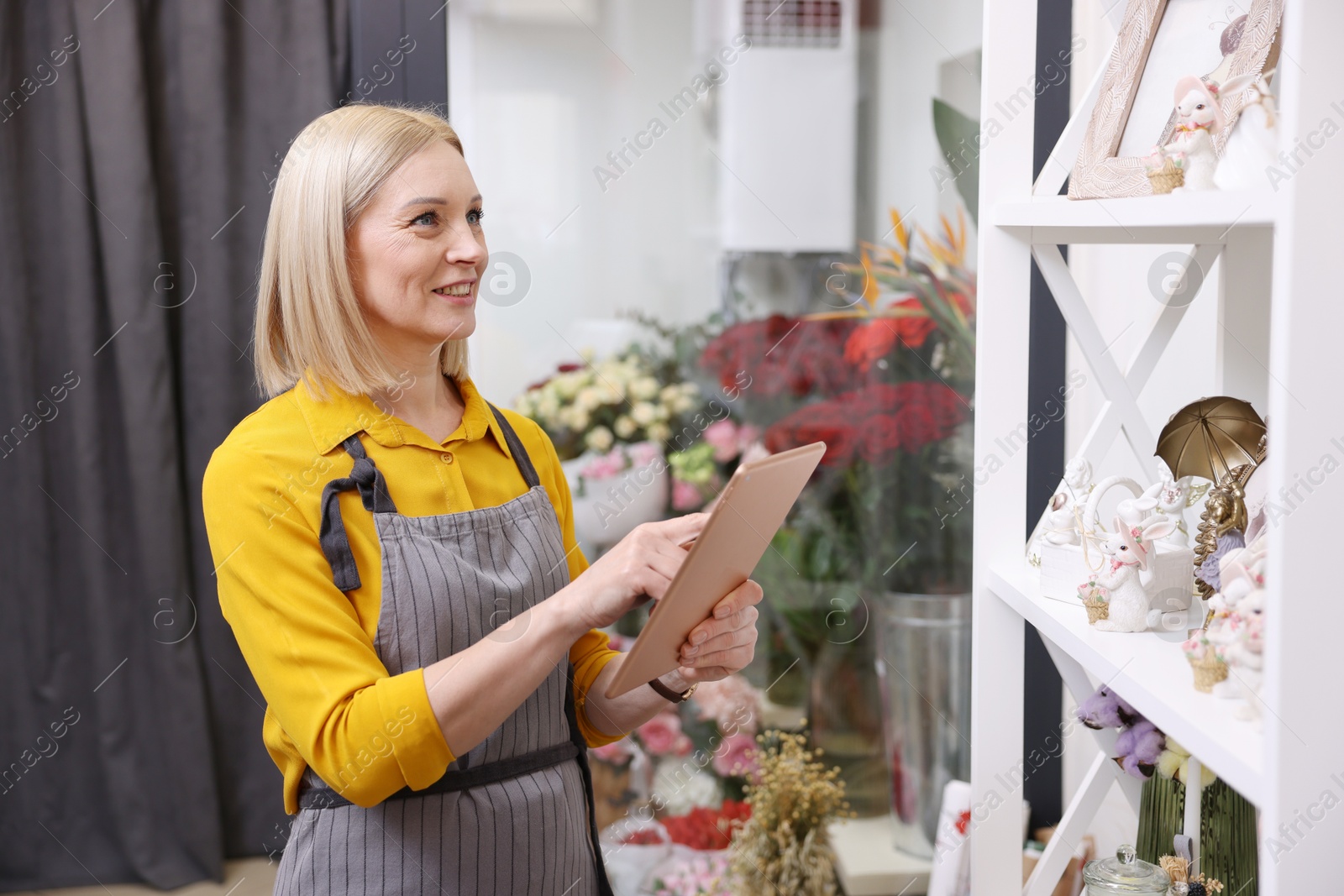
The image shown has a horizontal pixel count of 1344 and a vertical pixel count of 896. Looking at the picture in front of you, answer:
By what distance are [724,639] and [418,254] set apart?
53 centimetres

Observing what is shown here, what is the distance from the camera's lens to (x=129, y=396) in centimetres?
205

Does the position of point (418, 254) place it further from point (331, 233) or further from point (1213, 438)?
point (1213, 438)

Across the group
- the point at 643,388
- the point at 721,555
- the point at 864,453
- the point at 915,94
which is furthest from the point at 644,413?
the point at 721,555

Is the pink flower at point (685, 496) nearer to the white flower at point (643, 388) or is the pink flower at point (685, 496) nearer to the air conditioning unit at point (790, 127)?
the white flower at point (643, 388)

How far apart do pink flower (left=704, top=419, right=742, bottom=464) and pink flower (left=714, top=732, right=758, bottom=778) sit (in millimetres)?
528

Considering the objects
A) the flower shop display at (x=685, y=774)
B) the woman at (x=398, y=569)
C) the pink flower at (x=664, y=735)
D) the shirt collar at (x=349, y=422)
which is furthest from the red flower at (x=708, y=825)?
the shirt collar at (x=349, y=422)

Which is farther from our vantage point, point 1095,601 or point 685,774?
point 685,774

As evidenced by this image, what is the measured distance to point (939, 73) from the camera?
200cm

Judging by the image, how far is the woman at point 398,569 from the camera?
1.02 meters

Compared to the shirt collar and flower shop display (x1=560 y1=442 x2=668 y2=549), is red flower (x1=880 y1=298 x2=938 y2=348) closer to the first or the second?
flower shop display (x1=560 y1=442 x2=668 y2=549)

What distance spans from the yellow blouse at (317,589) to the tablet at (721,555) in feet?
0.71

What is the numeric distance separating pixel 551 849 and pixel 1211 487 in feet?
2.58

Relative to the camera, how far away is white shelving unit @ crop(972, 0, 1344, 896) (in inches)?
24.9

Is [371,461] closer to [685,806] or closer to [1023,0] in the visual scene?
[1023,0]
